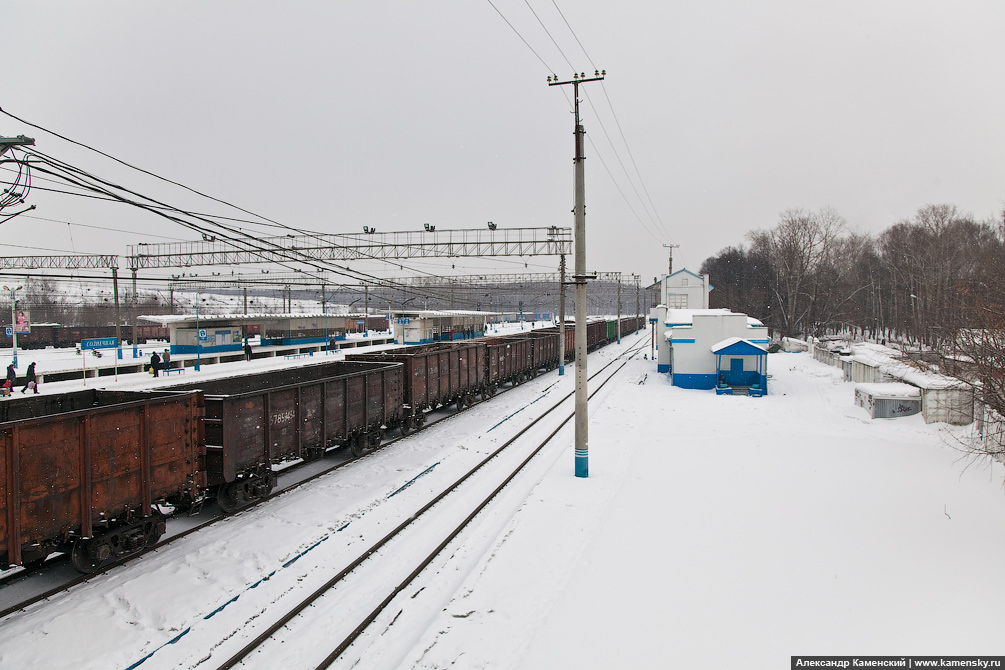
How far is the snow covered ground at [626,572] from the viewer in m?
5.71

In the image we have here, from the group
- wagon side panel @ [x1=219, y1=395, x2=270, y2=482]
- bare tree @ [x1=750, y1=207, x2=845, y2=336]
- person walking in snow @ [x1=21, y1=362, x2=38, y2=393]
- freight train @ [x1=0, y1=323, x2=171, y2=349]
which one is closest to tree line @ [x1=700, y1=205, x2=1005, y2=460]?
bare tree @ [x1=750, y1=207, x2=845, y2=336]

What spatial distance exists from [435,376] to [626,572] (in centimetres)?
1081

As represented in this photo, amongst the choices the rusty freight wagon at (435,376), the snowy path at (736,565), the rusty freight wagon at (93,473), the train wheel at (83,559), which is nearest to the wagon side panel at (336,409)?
the rusty freight wagon at (93,473)

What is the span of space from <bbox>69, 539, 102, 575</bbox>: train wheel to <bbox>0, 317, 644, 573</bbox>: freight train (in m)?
0.01

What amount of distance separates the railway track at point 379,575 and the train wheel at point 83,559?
3.20 m

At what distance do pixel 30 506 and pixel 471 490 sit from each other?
717cm

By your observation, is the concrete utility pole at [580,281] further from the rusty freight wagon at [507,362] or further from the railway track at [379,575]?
the rusty freight wagon at [507,362]

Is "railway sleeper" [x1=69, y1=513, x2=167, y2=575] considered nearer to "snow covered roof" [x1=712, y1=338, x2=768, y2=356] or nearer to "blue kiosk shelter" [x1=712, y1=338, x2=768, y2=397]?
"blue kiosk shelter" [x1=712, y1=338, x2=768, y2=397]

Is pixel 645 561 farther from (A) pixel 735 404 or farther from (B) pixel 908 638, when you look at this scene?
(A) pixel 735 404

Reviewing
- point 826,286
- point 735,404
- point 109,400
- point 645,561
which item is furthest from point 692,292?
point 109,400

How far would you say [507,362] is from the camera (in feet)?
81.1

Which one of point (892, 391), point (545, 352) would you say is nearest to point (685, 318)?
point (545, 352)

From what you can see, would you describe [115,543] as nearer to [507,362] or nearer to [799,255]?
[507,362]

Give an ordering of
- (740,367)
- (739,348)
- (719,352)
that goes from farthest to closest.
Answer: (740,367)
(719,352)
(739,348)
